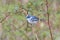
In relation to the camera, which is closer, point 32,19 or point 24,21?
point 24,21

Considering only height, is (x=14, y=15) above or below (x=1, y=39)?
above

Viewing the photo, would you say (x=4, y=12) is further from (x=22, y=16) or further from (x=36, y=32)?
(x=36, y=32)

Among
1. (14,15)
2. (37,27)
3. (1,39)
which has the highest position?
(14,15)

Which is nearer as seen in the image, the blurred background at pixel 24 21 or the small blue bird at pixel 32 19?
the blurred background at pixel 24 21

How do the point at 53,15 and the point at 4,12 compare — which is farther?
the point at 53,15

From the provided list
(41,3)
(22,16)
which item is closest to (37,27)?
(22,16)

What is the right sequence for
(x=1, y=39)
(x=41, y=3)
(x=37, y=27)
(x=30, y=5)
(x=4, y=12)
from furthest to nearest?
1. (x=1, y=39)
2. (x=37, y=27)
3. (x=4, y=12)
4. (x=30, y=5)
5. (x=41, y=3)

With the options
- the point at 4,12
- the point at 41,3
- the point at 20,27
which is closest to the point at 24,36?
the point at 20,27

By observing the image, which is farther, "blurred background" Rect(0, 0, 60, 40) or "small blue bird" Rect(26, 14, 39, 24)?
"small blue bird" Rect(26, 14, 39, 24)

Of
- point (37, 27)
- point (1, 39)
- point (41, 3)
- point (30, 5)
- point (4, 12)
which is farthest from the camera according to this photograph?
point (1, 39)

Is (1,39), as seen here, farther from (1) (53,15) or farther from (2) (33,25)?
(1) (53,15)
